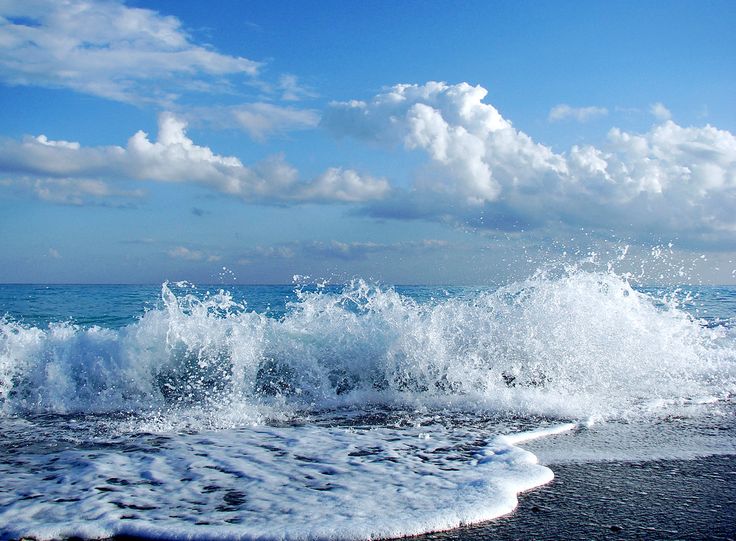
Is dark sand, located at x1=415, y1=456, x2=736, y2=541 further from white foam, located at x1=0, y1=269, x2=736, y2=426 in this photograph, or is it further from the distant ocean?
white foam, located at x1=0, y1=269, x2=736, y2=426

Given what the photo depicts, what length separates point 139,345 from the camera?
8.38 metres

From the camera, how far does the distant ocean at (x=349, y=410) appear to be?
11.5ft

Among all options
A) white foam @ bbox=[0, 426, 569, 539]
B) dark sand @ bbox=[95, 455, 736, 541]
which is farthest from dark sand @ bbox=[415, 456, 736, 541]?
white foam @ bbox=[0, 426, 569, 539]

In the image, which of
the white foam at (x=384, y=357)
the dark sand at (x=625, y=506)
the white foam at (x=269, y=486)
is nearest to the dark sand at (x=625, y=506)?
the dark sand at (x=625, y=506)

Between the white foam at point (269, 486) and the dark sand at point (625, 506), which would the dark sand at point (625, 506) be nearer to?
the dark sand at point (625, 506)

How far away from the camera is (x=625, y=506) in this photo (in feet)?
11.3

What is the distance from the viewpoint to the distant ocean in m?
3.51

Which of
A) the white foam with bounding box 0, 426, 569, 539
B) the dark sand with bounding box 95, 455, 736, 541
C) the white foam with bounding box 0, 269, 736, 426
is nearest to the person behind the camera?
the dark sand with bounding box 95, 455, 736, 541

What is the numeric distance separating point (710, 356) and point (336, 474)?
8.10 meters

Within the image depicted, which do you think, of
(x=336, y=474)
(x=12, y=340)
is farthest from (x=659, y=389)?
(x=12, y=340)

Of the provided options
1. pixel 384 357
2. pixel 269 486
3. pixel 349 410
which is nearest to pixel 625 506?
pixel 269 486

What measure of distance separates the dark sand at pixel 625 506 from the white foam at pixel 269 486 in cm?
18

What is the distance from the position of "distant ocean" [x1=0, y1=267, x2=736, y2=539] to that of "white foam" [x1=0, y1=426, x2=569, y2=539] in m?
0.02

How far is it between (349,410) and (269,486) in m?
2.96
